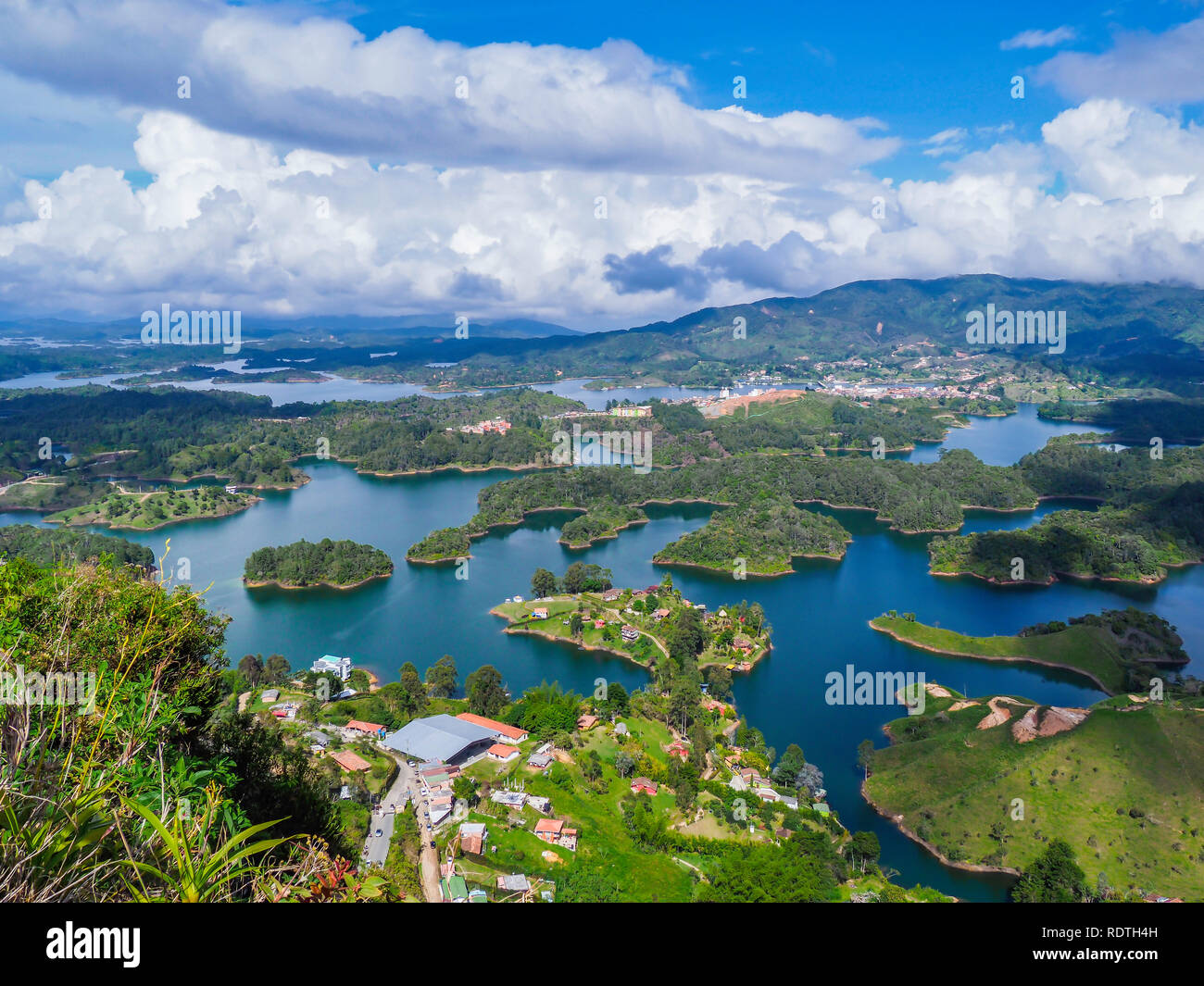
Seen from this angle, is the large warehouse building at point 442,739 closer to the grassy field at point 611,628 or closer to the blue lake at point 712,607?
the blue lake at point 712,607

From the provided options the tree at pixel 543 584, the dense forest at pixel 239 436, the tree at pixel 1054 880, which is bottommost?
the tree at pixel 1054 880

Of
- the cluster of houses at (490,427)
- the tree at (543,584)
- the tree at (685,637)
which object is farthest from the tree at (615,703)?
the cluster of houses at (490,427)

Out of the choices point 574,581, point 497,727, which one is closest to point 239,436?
point 574,581

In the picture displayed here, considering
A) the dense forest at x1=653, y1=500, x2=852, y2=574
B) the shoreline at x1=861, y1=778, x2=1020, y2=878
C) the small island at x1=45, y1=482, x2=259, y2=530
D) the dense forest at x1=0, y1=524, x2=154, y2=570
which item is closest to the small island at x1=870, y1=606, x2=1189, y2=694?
the dense forest at x1=653, y1=500, x2=852, y2=574

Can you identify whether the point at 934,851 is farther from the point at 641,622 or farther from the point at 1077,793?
the point at 641,622

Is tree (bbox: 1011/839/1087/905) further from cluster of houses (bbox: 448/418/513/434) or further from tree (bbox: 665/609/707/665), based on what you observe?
cluster of houses (bbox: 448/418/513/434)
